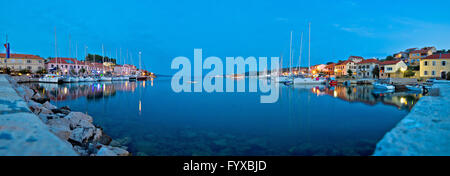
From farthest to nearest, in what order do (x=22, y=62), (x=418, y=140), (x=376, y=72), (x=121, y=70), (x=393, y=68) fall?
(x=121, y=70)
(x=22, y=62)
(x=376, y=72)
(x=393, y=68)
(x=418, y=140)

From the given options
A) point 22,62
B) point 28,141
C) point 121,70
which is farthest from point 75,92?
point 121,70

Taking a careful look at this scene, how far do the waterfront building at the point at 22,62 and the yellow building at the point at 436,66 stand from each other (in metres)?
107

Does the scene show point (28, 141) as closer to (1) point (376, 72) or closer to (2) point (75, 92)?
(2) point (75, 92)

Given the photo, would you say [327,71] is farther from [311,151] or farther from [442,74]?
[311,151]

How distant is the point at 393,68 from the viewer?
56688 millimetres

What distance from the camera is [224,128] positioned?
34.4 ft

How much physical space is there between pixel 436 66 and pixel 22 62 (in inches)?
4336

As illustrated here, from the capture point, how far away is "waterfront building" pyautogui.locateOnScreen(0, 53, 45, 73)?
6431cm

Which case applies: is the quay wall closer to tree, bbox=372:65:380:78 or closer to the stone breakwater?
the stone breakwater

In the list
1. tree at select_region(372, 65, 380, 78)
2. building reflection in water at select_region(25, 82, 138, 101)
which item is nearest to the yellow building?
tree at select_region(372, 65, 380, 78)

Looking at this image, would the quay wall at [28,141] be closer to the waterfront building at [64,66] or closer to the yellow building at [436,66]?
the yellow building at [436,66]

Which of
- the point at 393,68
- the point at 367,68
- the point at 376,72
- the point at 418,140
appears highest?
the point at 367,68
